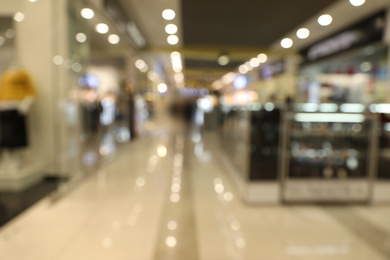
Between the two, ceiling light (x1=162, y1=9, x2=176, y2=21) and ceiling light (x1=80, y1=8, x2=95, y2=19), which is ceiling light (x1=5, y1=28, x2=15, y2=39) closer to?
ceiling light (x1=80, y1=8, x2=95, y2=19)

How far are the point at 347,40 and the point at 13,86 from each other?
18.5 ft

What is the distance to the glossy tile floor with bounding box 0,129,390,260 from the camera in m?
2.17

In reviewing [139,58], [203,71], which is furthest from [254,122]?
[203,71]

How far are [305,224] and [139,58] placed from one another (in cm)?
770

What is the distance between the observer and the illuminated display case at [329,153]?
3.36 meters

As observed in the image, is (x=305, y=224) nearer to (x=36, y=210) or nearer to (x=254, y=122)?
(x=254, y=122)

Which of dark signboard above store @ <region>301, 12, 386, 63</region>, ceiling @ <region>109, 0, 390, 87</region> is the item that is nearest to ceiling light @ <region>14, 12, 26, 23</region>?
ceiling @ <region>109, 0, 390, 87</region>

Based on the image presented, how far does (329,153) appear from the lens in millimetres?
3520

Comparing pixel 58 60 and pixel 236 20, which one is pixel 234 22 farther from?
pixel 58 60

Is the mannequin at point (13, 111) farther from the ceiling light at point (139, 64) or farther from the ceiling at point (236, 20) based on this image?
the ceiling light at point (139, 64)

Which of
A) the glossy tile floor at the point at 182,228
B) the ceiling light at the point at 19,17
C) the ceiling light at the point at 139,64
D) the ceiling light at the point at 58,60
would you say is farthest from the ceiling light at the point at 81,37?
the ceiling light at the point at 139,64

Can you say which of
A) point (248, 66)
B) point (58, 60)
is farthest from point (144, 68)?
point (58, 60)

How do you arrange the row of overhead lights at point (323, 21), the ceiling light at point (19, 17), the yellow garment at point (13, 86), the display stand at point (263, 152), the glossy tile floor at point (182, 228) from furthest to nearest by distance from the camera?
1. the ceiling light at point (19, 17)
2. the yellow garment at point (13, 86)
3. the display stand at point (263, 152)
4. the glossy tile floor at point (182, 228)
5. the row of overhead lights at point (323, 21)

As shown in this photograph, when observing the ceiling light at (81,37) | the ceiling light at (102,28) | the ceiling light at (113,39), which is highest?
the ceiling light at (113,39)
